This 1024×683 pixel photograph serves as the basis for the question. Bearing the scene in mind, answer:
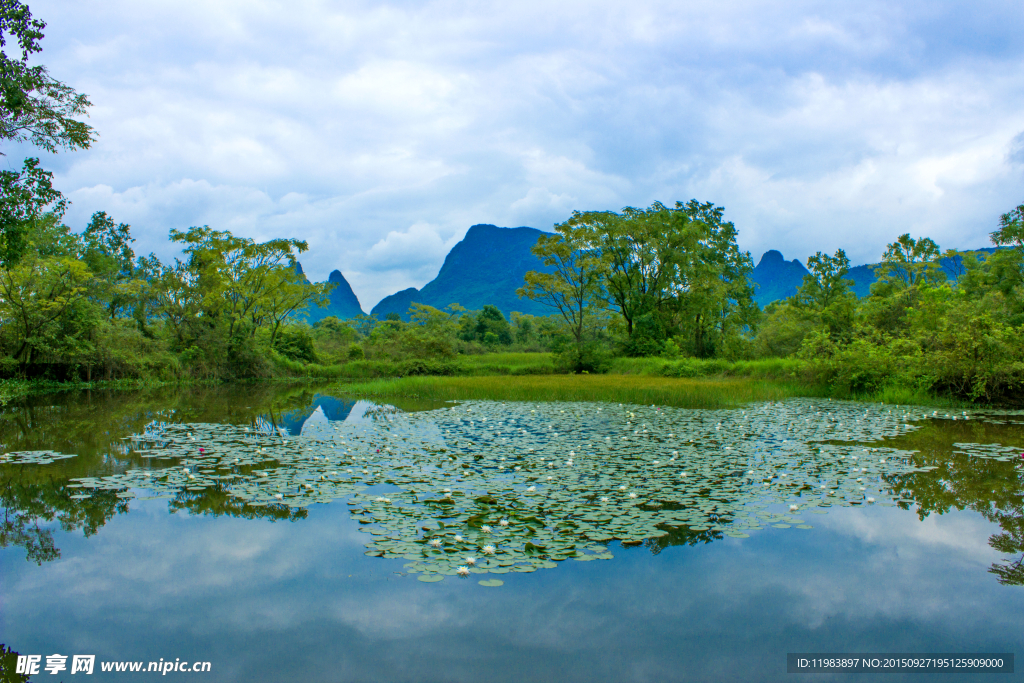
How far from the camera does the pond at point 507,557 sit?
3.21 meters

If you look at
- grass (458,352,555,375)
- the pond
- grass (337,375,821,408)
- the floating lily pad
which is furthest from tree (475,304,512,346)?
the floating lily pad

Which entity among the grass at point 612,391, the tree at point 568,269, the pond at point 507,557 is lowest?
the pond at point 507,557

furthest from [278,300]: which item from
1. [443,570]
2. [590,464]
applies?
[443,570]

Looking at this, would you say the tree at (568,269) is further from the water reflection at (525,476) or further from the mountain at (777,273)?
the mountain at (777,273)

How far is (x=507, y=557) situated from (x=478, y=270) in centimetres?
12933

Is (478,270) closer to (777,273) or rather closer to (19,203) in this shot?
(777,273)

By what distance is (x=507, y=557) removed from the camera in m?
4.31

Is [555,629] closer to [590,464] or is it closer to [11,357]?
[590,464]

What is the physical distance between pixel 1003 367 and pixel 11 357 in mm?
32611

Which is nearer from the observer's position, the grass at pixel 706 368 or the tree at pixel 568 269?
the grass at pixel 706 368

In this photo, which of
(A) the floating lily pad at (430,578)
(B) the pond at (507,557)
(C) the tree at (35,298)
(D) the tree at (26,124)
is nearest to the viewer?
(B) the pond at (507,557)

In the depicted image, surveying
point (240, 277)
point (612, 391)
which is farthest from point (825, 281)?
point (240, 277)

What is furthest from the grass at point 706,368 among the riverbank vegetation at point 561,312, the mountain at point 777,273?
the mountain at point 777,273

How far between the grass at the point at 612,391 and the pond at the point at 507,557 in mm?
6883
